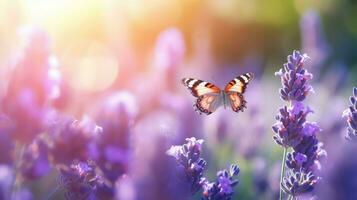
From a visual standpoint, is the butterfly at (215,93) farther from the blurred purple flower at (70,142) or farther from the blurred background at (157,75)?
the blurred purple flower at (70,142)

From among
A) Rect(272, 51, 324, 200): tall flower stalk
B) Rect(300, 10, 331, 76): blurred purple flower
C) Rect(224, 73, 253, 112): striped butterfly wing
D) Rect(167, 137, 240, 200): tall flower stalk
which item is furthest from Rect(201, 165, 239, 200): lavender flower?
Rect(300, 10, 331, 76): blurred purple flower

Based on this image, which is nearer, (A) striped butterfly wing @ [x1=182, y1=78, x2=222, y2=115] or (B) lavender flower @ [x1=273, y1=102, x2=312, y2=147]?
(B) lavender flower @ [x1=273, y1=102, x2=312, y2=147]

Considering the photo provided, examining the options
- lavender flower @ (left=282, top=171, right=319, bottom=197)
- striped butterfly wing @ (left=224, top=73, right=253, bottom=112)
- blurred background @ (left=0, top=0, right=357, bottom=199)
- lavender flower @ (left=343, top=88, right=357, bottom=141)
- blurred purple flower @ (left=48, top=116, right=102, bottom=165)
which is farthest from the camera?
striped butterfly wing @ (left=224, top=73, right=253, bottom=112)

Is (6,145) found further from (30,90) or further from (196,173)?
(196,173)

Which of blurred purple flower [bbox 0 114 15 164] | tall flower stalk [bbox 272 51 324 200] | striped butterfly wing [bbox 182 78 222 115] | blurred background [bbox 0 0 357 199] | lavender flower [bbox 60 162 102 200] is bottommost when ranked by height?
lavender flower [bbox 60 162 102 200]

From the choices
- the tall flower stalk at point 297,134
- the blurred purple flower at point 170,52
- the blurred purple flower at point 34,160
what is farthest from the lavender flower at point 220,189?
the blurred purple flower at point 170,52

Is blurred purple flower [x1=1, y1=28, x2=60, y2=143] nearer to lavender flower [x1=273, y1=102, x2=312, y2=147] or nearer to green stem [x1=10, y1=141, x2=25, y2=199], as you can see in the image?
green stem [x1=10, y1=141, x2=25, y2=199]

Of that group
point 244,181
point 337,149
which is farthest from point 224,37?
point 337,149
